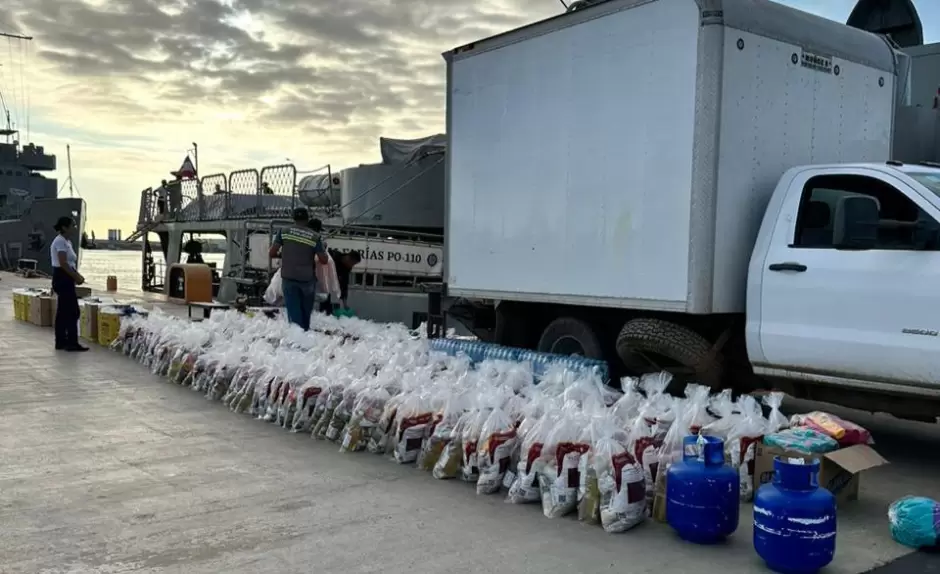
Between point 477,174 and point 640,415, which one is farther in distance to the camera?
Result: point 477,174

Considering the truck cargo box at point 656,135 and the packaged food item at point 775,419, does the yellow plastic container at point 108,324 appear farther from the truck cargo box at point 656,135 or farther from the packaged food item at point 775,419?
the packaged food item at point 775,419

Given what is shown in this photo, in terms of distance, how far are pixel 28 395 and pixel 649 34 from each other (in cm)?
638

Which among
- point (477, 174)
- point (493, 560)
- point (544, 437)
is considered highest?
point (477, 174)

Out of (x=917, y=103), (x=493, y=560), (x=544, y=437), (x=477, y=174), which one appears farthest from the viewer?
(x=917, y=103)

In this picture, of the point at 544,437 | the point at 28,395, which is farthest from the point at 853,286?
the point at 28,395

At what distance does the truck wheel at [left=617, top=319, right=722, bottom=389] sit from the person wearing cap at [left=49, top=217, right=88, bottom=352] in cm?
701

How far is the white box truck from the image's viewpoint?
217 inches

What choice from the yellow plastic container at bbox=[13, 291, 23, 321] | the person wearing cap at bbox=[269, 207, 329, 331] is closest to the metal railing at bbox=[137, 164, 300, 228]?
the yellow plastic container at bbox=[13, 291, 23, 321]

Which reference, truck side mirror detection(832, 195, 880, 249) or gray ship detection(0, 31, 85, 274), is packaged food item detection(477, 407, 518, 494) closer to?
truck side mirror detection(832, 195, 880, 249)

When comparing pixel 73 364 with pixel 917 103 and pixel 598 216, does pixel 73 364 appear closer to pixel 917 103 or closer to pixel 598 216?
pixel 598 216

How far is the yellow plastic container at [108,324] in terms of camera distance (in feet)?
35.6

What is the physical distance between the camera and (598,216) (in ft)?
23.3

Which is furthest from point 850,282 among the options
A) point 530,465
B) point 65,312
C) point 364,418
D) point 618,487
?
point 65,312

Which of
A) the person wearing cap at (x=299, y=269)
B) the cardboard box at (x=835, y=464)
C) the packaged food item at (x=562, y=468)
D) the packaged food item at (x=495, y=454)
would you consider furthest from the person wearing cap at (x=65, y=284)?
the cardboard box at (x=835, y=464)
